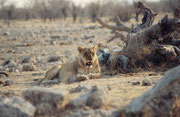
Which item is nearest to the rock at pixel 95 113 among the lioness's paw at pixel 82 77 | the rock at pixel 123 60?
the lioness's paw at pixel 82 77

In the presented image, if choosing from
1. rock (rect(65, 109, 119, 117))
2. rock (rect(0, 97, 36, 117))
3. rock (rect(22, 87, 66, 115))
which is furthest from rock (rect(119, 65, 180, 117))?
rock (rect(0, 97, 36, 117))

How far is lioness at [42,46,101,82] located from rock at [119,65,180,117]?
139 inches

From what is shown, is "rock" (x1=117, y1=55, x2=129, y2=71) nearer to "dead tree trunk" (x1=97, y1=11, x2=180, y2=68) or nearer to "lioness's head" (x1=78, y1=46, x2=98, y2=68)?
"dead tree trunk" (x1=97, y1=11, x2=180, y2=68)

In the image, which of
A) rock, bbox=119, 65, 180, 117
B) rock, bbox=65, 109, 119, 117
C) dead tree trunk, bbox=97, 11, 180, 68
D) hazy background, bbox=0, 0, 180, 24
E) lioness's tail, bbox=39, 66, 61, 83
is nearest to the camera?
rock, bbox=119, 65, 180, 117

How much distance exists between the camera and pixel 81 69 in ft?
23.7

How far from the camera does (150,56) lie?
310 inches

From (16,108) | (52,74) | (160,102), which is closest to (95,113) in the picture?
(160,102)

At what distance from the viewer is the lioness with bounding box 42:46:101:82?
22.9 ft

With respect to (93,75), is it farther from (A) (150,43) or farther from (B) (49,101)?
(B) (49,101)

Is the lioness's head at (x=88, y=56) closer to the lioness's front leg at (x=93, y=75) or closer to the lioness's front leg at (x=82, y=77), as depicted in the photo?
the lioness's front leg at (x=93, y=75)

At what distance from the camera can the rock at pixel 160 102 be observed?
318 cm

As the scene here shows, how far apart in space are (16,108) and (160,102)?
184 centimetres

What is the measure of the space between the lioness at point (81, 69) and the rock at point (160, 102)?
3.52 m

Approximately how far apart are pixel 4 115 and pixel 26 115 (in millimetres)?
302
